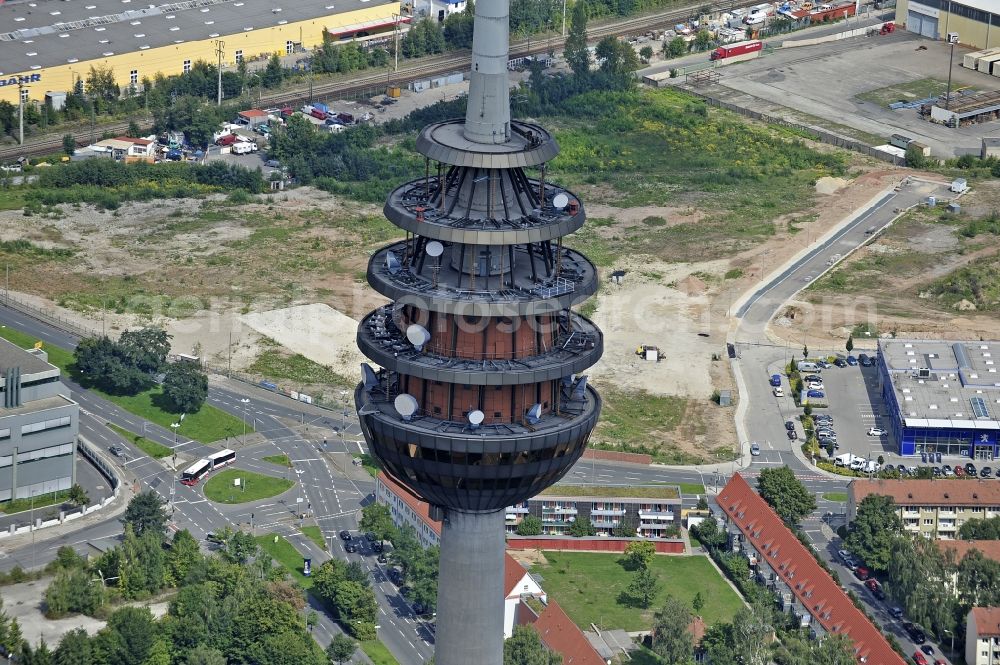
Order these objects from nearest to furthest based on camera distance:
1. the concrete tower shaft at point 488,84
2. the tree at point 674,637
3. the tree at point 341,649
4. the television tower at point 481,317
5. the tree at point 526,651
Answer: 1. the television tower at point 481,317
2. the concrete tower shaft at point 488,84
3. the tree at point 526,651
4. the tree at point 341,649
5. the tree at point 674,637

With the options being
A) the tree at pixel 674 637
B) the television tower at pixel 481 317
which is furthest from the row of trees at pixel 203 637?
the television tower at pixel 481 317

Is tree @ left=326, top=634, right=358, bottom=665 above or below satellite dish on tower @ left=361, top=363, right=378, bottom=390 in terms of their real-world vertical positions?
below

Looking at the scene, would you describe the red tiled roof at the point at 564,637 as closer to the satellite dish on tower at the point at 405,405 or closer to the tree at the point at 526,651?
the tree at the point at 526,651

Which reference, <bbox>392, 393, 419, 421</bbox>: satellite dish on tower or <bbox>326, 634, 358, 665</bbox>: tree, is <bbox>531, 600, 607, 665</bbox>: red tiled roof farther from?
<bbox>392, 393, 419, 421</bbox>: satellite dish on tower

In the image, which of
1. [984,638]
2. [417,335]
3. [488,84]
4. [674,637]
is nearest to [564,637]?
[674,637]

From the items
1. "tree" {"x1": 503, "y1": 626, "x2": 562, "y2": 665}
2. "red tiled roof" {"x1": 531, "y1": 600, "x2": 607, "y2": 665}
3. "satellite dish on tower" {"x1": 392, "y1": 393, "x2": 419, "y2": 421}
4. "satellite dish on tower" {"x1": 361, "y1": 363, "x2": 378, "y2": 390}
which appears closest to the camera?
"satellite dish on tower" {"x1": 392, "y1": 393, "x2": 419, "y2": 421}

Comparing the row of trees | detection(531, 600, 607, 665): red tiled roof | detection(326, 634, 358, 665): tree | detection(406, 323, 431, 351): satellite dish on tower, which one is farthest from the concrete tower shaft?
detection(326, 634, 358, 665): tree

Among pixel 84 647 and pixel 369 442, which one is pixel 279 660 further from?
pixel 369 442
